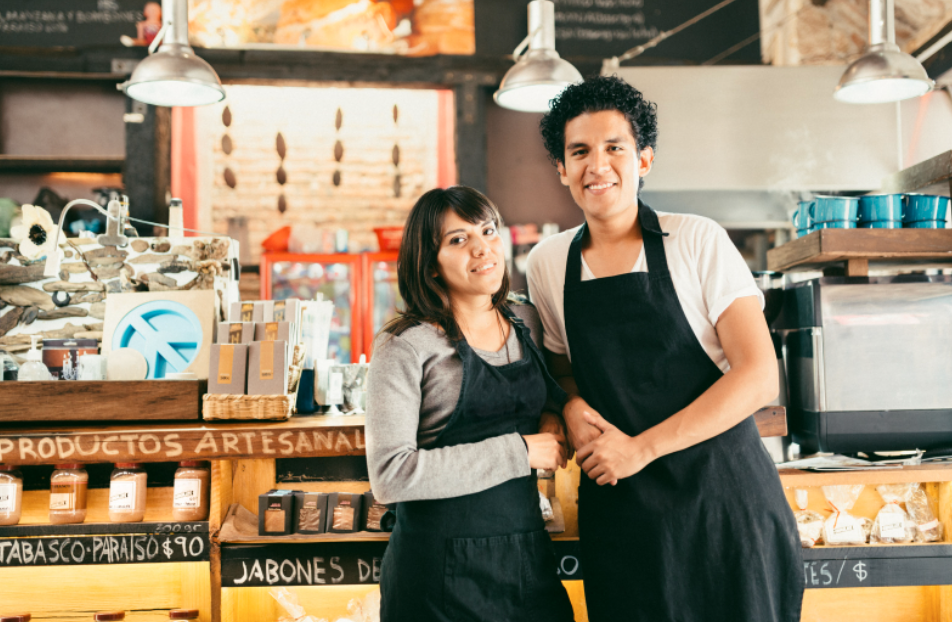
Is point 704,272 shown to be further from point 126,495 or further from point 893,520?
point 126,495

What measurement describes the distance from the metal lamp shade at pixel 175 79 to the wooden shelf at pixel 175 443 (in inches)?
72.6

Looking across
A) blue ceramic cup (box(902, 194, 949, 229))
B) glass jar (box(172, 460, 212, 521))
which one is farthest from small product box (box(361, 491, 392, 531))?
blue ceramic cup (box(902, 194, 949, 229))

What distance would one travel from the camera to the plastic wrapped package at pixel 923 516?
2162 millimetres

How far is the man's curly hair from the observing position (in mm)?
1548

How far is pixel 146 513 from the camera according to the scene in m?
2.07

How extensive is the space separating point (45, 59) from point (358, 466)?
4441 mm

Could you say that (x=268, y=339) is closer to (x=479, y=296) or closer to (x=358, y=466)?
(x=358, y=466)

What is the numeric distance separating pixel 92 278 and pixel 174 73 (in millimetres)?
1043

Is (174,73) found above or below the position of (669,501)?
above

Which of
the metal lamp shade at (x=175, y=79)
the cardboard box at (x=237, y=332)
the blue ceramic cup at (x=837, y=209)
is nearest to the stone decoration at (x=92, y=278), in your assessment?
the metal lamp shade at (x=175, y=79)

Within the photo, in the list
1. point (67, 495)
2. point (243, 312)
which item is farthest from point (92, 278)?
point (67, 495)

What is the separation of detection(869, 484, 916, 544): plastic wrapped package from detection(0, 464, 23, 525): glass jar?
259 cm

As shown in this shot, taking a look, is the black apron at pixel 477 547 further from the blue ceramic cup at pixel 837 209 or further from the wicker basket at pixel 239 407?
the blue ceramic cup at pixel 837 209

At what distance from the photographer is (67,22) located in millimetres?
4848
